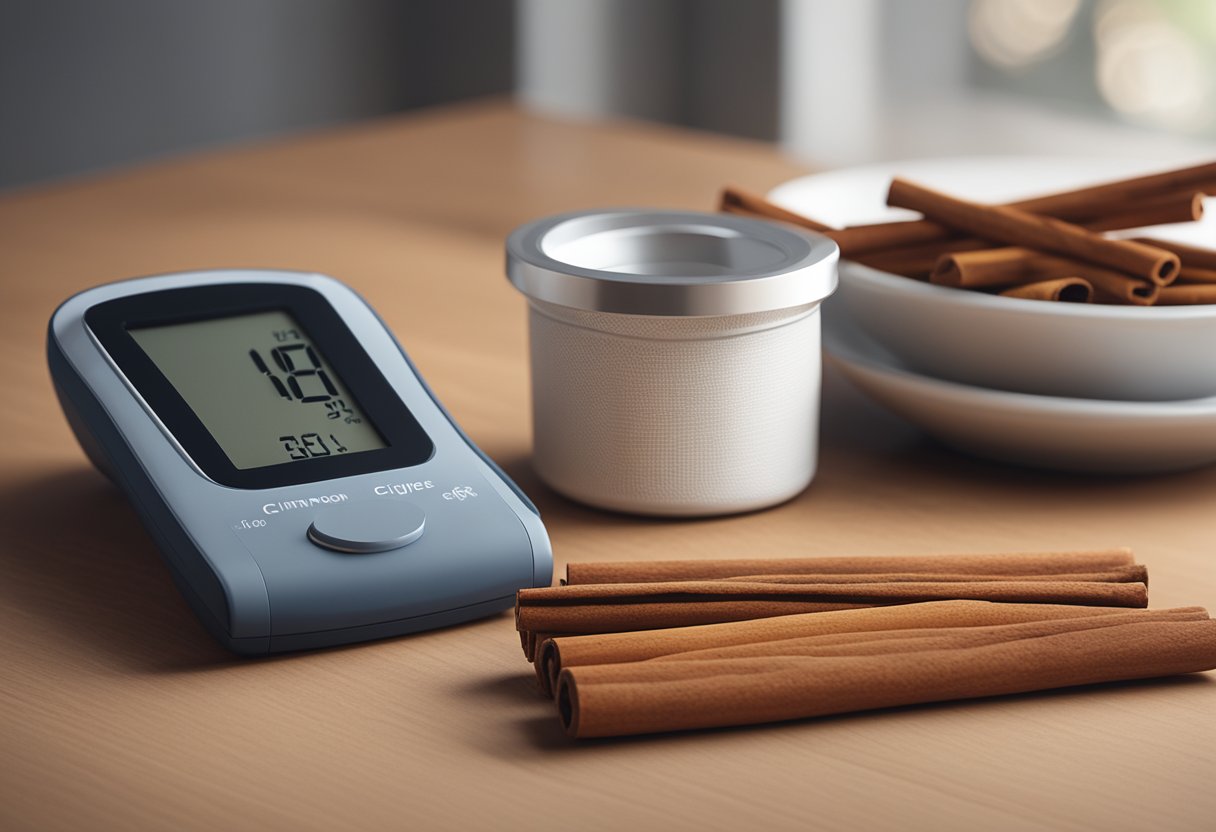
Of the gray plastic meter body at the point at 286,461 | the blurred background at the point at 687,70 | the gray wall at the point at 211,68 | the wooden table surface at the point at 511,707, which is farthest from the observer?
the blurred background at the point at 687,70

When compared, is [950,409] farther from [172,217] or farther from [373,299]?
[172,217]

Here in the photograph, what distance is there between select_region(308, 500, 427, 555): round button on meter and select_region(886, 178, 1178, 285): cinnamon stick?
0.35 m

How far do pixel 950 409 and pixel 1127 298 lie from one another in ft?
0.33

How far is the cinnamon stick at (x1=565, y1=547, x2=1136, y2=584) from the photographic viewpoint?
24.7 inches

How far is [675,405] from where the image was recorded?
0.69 m

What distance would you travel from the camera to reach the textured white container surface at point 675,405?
0.68 m

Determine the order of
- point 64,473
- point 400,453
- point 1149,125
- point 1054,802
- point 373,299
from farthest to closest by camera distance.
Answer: point 1149,125, point 373,299, point 64,473, point 400,453, point 1054,802

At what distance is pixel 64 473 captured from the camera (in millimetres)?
806

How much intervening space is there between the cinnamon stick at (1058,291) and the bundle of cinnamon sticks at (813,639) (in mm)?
168

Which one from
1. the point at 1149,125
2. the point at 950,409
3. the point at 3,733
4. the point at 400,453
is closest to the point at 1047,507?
the point at 950,409

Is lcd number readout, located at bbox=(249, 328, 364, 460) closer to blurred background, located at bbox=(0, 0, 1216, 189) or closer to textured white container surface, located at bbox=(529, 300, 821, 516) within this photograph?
textured white container surface, located at bbox=(529, 300, 821, 516)

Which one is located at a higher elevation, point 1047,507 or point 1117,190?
point 1117,190

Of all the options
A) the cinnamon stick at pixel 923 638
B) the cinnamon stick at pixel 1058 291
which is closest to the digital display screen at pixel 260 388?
the cinnamon stick at pixel 923 638

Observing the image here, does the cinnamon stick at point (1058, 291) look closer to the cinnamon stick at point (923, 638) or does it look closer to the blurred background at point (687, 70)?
the cinnamon stick at point (923, 638)
